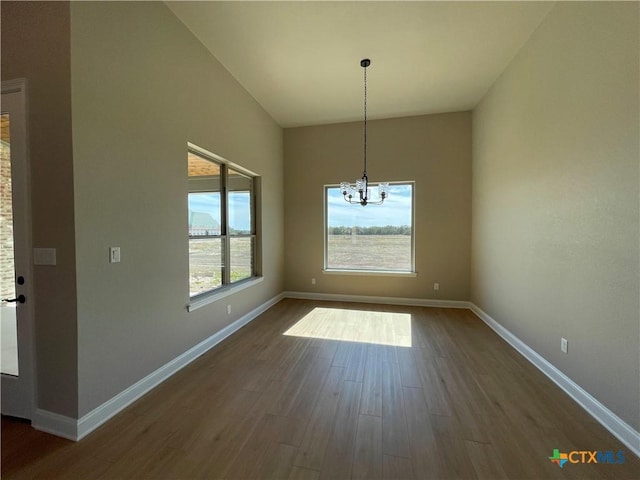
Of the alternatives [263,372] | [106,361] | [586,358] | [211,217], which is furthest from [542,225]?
[106,361]

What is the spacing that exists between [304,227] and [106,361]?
377 cm

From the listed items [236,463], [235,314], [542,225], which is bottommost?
[236,463]

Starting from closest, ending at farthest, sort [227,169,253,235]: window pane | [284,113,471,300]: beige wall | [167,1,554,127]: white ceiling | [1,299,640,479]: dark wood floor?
[1,299,640,479]: dark wood floor < [167,1,554,127]: white ceiling < [227,169,253,235]: window pane < [284,113,471,300]: beige wall

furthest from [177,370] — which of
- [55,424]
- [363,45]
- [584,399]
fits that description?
[363,45]

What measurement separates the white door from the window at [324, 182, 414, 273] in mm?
4060

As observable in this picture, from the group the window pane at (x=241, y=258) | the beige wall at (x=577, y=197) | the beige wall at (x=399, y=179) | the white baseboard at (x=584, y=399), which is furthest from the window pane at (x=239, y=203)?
the white baseboard at (x=584, y=399)

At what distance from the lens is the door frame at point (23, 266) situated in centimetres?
175

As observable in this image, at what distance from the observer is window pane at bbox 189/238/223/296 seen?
2.95 meters

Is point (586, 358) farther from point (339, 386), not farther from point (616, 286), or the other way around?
point (339, 386)

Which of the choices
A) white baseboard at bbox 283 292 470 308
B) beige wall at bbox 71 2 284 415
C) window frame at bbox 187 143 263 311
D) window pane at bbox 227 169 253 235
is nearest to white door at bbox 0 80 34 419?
beige wall at bbox 71 2 284 415

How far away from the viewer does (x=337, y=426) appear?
1.84m

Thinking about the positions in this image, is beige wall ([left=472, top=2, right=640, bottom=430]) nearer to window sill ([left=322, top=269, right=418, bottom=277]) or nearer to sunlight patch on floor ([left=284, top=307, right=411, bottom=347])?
sunlight patch on floor ([left=284, top=307, right=411, bottom=347])

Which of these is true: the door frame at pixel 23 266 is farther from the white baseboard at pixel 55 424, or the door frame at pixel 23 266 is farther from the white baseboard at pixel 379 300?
the white baseboard at pixel 379 300

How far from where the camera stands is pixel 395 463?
1.55 metres
